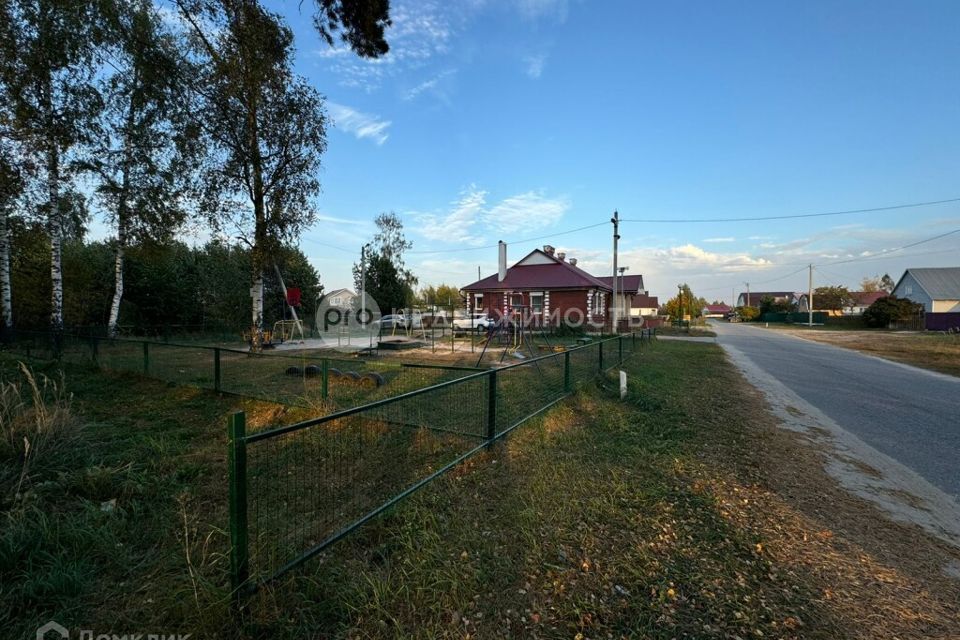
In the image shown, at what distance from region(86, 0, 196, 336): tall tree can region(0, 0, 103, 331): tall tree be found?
0.59m

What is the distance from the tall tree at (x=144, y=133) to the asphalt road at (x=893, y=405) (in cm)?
1819

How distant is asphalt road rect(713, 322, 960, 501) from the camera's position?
4.52 meters

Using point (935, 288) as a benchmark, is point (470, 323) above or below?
below

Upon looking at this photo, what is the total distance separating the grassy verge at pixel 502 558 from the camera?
1955mm

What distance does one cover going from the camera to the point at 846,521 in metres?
3.02

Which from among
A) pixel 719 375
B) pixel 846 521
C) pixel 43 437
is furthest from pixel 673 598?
pixel 719 375

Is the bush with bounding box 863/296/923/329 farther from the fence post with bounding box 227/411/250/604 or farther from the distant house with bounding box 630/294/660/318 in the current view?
the fence post with bounding box 227/411/250/604

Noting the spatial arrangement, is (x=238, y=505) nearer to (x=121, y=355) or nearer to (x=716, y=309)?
(x=121, y=355)

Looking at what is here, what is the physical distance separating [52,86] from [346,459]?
15058 mm

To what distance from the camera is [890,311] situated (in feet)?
118

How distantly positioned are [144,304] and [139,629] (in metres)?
23.8

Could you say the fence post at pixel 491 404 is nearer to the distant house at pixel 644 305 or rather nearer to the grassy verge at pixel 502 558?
the grassy verge at pixel 502 558

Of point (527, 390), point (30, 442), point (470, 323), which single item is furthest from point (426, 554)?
point (470, 323)

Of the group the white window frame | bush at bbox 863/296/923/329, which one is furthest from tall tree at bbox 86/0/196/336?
bush at bbox 863/296/923/329
